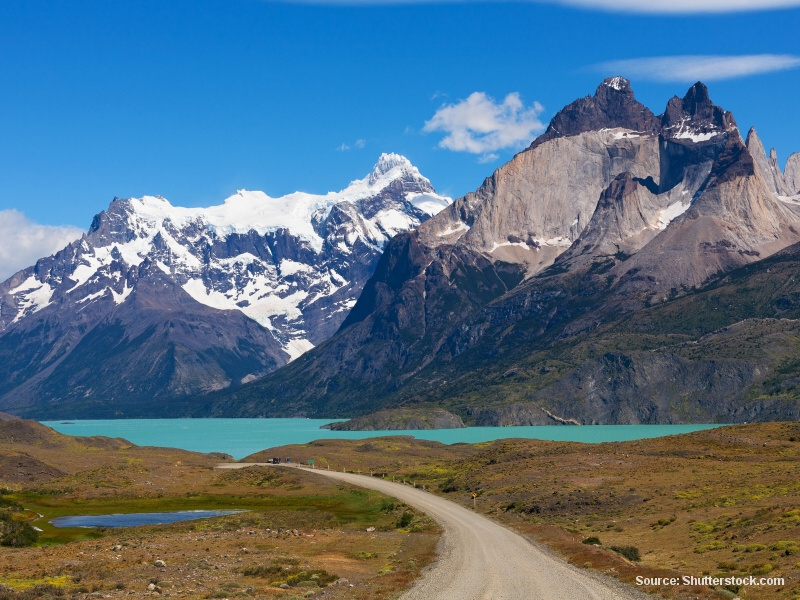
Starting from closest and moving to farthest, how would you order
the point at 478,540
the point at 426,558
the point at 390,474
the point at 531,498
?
the point at 426,558, the point at 478,540, the point at 531,498, the point at 390,474

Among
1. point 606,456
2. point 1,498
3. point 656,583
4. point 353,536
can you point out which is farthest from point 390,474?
point 656,583

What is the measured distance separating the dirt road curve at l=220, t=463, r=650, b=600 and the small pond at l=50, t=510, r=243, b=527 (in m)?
39.2

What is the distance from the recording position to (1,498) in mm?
129000

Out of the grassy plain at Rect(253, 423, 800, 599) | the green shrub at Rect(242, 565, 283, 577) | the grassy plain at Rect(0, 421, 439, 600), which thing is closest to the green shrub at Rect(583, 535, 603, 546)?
the grassy plain at Rect(253, 423, 800, 599)

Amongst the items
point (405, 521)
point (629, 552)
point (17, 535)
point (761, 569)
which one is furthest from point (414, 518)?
point (761, 569)

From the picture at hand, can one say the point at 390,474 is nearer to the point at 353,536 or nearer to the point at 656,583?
the point at 353,536

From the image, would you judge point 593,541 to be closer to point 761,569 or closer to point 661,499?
point 761,569

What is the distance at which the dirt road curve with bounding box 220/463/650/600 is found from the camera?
52906 mm

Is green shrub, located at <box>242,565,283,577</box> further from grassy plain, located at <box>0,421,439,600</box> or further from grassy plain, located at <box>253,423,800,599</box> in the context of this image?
grassy plain, located at <box>253,423,800,599</box>

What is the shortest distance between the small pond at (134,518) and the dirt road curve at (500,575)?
3916 cm

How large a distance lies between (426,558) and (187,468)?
431ft

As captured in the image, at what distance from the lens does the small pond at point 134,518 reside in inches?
4262

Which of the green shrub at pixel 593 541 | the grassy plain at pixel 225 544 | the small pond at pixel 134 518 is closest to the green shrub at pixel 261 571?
the grassy plain at pixel 225 544

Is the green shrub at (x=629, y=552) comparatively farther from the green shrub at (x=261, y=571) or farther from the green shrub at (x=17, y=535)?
the green shrub at (x=17, y=535)
